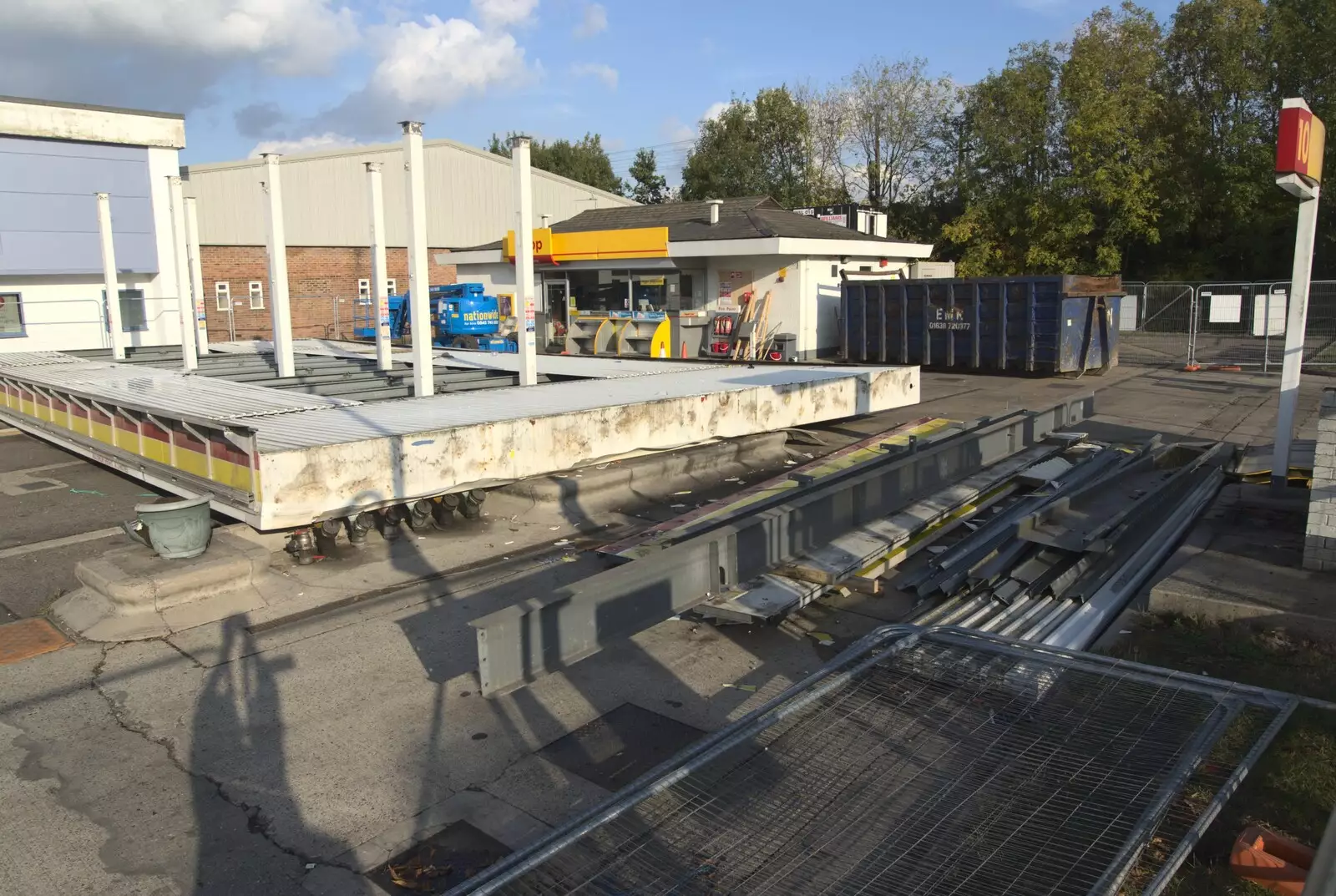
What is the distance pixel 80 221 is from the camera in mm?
21766

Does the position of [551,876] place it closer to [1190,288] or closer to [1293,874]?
[1293,874]

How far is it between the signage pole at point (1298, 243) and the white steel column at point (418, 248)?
866cm

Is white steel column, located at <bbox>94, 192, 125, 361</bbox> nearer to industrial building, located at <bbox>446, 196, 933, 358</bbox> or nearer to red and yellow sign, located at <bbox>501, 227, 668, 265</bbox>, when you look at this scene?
industrial building, located at <bbox>446, 196, 933, 358</bbox>

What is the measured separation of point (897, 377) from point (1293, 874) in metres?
11.8

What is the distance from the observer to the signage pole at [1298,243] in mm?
8438

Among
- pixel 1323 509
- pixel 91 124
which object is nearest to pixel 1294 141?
pixel 1323 509

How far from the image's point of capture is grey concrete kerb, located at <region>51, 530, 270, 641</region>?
6965mm

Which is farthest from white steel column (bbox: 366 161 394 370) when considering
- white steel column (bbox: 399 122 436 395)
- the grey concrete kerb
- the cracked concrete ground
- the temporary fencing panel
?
the temporary fencing panel

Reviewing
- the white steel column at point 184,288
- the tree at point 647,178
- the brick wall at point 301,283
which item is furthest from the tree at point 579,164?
the white steel column at point 184,288

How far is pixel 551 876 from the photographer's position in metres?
3.63

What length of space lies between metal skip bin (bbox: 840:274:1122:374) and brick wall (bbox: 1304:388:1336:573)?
1527 cm

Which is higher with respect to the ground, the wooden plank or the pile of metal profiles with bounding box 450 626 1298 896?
the wooden plank

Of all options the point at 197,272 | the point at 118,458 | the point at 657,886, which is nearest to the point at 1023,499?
the point at 657,886

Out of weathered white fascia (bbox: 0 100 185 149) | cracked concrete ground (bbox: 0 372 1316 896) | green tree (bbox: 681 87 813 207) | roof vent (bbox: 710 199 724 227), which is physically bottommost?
cracked concrete ground (bbox: 0 372 1316 896)
